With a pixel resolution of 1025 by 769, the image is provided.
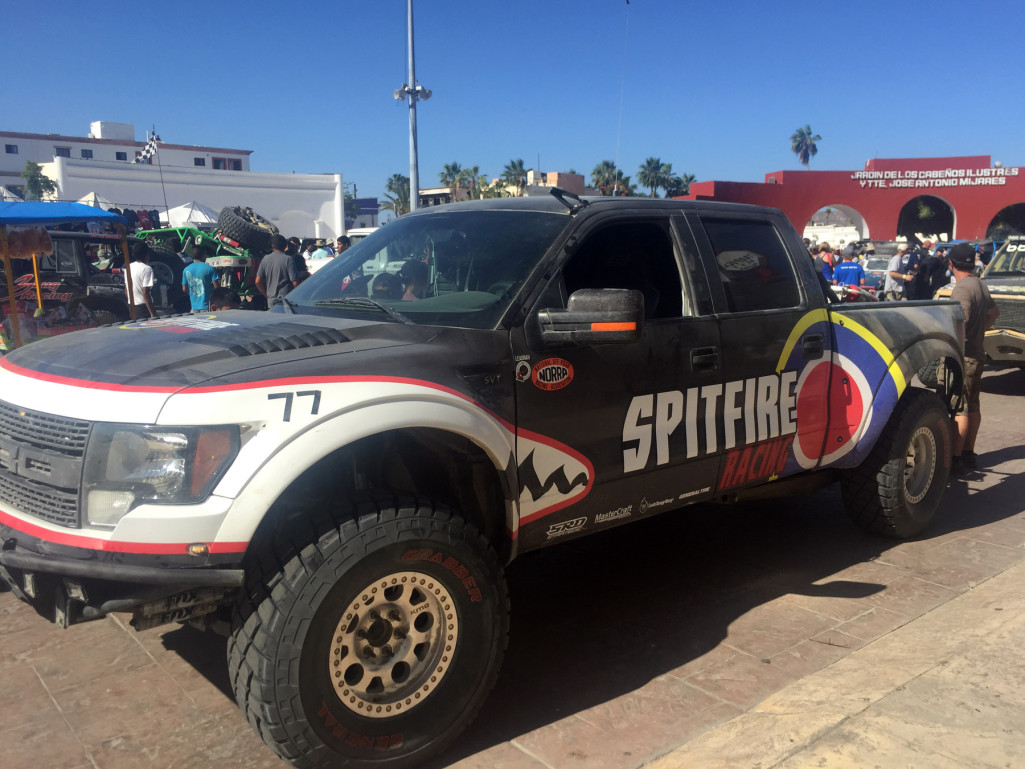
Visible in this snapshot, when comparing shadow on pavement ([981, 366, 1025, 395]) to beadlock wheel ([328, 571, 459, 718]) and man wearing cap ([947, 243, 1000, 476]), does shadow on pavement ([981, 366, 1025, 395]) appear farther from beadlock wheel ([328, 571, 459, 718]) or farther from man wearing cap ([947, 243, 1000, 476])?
beadlock wheel ([328, 571, 459, 718])

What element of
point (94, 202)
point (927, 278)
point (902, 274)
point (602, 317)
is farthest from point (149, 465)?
point (94, 202)

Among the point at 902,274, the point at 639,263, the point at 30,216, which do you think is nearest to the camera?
the point at 639,263

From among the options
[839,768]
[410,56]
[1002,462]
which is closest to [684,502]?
[839,768]

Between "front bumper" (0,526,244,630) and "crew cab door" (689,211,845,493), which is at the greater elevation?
"crew cab door" (689,211,845,493)

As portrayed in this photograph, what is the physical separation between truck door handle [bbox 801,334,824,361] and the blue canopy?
6404 mm

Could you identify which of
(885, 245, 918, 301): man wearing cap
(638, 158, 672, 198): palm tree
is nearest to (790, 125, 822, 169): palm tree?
(638, 158, 672, 198): palm tree

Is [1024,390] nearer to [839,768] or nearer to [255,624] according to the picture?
[839,768]

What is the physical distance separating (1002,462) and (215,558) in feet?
23.4

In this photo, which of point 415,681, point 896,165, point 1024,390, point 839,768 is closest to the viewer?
point 839,768

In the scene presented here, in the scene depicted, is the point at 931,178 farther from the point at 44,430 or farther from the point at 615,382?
the point at 44,430

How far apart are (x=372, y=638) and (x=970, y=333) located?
6.03m

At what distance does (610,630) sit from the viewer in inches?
160

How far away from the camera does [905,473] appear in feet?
16.7

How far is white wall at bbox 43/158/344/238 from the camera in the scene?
4397cm
